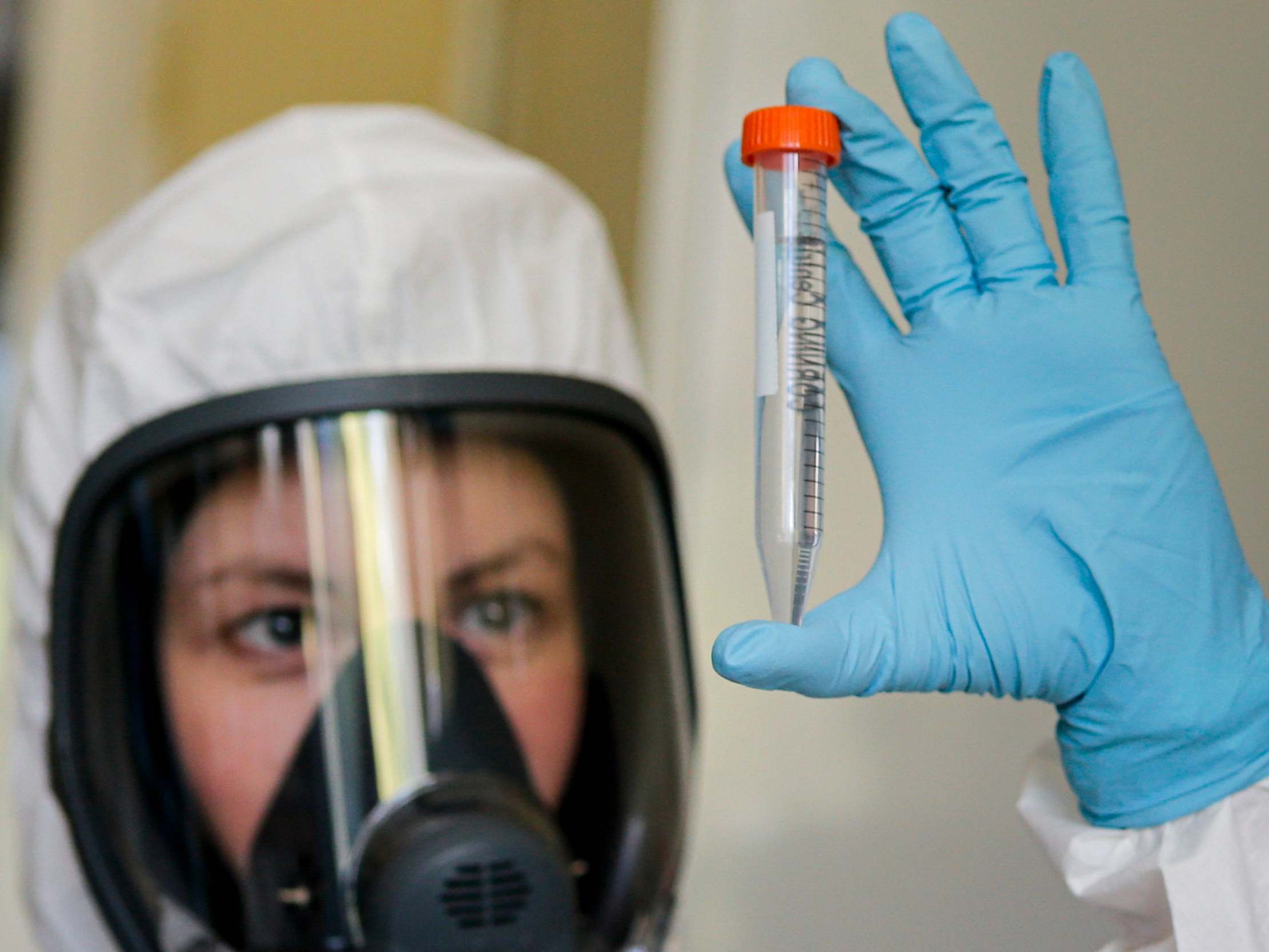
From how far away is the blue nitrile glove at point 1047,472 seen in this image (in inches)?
22.3

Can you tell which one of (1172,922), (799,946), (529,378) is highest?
(529,378)

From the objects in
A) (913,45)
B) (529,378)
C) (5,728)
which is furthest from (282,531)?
(5,728)

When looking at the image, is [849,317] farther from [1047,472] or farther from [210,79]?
[210,79]

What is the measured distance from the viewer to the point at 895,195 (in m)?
0.60

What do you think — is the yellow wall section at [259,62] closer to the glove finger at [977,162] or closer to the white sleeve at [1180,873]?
the glove finger at [977,162]

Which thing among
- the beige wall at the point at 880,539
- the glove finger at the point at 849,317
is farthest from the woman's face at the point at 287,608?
the glove finger at the point at 849,317

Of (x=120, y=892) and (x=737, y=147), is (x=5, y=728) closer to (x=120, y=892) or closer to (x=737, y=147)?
(x=120, y=892)

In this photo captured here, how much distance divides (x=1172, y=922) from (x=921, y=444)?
26 cm

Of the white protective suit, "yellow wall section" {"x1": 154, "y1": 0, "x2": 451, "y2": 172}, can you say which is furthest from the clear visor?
"yellow wall section" {"x1": 154, "y1": 0, "x2": 451, "y2": 172}

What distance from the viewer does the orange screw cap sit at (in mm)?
525

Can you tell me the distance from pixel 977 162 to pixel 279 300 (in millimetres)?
617

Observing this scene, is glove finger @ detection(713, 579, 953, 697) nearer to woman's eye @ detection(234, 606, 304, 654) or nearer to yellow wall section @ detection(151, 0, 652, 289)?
woman's eye @ detection(234, 606, 304, 654)

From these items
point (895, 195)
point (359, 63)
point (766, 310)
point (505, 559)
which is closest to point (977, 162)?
point (895, 195)

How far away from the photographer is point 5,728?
1.57m
